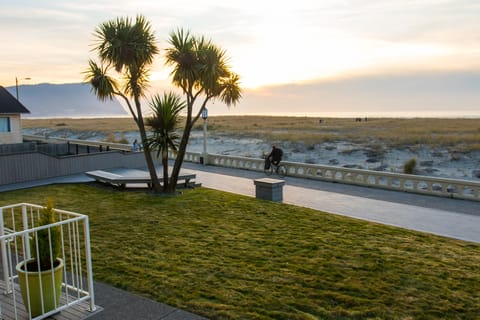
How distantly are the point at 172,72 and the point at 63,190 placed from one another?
5855 millimetres

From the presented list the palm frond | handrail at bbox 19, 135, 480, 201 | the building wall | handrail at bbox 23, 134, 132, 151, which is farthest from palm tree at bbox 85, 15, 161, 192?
the building wall

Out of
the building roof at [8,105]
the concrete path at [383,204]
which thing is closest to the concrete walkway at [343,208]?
the concrete path at [383,204]

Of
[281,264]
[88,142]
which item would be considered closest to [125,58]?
[281,264]

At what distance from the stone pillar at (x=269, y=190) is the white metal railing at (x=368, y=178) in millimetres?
4174

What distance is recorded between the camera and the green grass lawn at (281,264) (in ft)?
18.3

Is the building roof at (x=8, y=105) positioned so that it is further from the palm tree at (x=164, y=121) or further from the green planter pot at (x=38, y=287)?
the green planter pot at (x=38, y=287)

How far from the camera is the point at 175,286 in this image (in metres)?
6.18

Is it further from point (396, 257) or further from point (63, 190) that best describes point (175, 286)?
point (63, 190)

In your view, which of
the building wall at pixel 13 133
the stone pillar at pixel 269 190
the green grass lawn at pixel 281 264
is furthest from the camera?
the building wall at pixel 13 133

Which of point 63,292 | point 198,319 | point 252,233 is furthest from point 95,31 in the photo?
point 198,319

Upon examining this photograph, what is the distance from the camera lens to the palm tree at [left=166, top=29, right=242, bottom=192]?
527 inches

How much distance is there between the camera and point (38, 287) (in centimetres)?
489

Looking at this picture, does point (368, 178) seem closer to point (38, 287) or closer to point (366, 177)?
point (366, 177)

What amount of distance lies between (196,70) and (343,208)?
660cm
